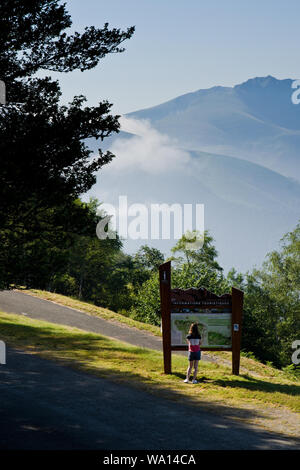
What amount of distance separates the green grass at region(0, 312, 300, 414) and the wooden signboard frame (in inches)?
28.6

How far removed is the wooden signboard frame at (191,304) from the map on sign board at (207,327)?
13 cm

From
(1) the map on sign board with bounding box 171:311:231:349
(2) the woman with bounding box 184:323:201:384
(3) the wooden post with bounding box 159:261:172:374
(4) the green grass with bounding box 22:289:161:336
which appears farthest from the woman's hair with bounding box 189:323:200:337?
(4) the green grass with bounding box 22:289:161:336

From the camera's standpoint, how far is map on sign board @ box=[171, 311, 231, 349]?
1355 centimetres

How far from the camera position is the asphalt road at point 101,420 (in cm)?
722

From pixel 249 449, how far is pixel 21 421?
378 cm

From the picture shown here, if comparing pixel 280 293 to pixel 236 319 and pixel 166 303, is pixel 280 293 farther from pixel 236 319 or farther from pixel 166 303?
pixel 166 303

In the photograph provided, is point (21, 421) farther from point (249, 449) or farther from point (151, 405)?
point (249, 449)

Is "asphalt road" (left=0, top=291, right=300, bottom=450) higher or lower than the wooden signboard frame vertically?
lower

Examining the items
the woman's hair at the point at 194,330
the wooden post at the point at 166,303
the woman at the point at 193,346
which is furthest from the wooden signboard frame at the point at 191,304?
the woman's hair at the point at 194,330

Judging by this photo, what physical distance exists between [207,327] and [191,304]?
80cm

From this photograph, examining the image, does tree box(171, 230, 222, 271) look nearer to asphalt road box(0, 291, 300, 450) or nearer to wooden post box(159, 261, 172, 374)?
wooden post box(159, 261, 172, 374)

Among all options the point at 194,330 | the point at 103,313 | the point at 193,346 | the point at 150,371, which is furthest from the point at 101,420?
the point at 103,313

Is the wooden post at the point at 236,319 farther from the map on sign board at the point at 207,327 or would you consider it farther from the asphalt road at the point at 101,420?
the asphalt road at the point at 101,420
